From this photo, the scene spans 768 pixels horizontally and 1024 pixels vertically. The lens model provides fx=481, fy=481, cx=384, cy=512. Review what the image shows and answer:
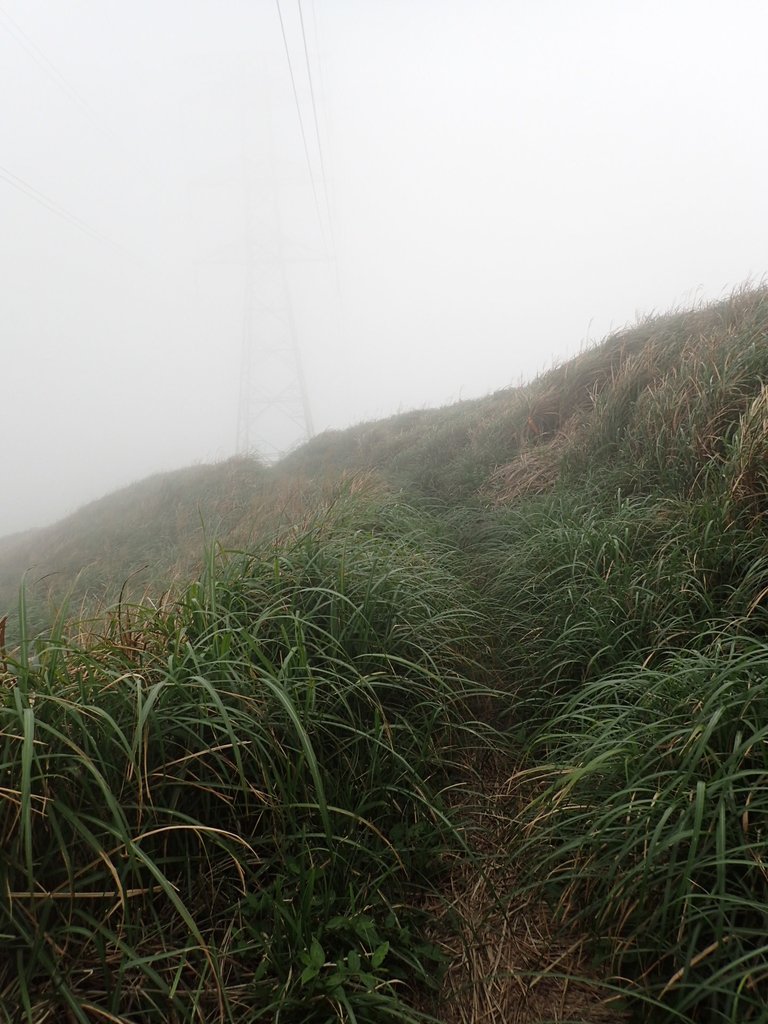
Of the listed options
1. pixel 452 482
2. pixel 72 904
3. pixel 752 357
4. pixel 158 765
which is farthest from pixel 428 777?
pixel 452 482

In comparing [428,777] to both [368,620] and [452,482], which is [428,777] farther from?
[452,482]

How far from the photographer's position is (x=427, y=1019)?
1.02m

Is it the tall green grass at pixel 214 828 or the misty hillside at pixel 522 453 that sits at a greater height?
the misty hillside at pixel 522 453

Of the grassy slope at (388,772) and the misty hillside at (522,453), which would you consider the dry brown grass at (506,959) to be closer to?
the grassy slope at (388,772)

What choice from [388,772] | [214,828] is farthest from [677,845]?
[214,828]

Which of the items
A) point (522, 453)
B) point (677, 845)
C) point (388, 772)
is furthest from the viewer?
point (522, 453)

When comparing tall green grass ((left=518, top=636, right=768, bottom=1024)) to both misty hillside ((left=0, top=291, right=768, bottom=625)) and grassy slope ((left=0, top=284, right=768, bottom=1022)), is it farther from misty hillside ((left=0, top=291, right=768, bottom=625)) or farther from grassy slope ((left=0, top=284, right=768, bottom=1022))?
misty hillside ((left=0, top=291, right=768, bottom=625))

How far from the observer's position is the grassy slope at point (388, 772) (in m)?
0.98

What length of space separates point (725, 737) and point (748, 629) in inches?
23.2

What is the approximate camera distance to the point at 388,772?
1.49 metres

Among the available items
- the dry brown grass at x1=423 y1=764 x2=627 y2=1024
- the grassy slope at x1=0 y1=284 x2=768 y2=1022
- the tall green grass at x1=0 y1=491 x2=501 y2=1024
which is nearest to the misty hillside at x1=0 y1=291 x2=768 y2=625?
the grassy slope at x1=0 y1=284 x2=768 y2=1022

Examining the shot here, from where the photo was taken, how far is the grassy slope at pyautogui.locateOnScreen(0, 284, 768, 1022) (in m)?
0.98

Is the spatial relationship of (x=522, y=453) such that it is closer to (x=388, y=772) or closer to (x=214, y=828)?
(x=388, y=772)

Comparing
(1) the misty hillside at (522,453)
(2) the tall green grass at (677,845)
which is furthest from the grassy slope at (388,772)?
(1) the misty hillside at (522,453)
